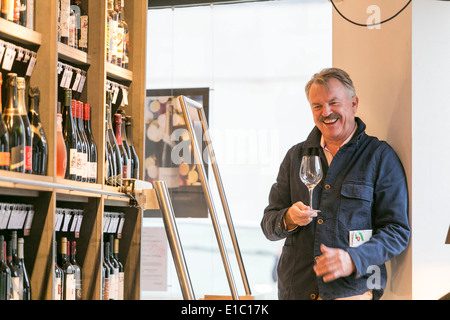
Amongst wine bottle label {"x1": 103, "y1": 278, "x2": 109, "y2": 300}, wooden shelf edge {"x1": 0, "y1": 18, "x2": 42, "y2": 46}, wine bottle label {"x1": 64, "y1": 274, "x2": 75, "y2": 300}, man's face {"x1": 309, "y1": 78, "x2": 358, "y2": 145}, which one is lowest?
wine bottle label {"x1": 103, "y1": 278, "x2": 109, "y2": 300}

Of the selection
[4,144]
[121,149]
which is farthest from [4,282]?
[121,149]

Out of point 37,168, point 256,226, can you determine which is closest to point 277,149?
point 256,226

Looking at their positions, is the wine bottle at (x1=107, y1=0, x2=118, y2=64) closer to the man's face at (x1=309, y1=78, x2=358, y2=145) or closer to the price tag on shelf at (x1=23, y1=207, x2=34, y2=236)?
the price tag on shelf at (x1=23, y1=207, x2=34, y2=236)

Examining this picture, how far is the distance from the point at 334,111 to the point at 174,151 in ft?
10.4

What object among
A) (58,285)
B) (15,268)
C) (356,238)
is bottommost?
(58,285)

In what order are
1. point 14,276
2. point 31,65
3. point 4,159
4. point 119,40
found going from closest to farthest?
point 4,159
point 14,276
point 31,65
point 119,40

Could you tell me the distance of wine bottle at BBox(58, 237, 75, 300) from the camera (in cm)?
298

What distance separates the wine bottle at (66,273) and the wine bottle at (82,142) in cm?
33

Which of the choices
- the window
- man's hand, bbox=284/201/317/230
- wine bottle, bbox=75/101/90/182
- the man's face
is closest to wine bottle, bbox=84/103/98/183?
wine bottle, bbox=75/101/90/182

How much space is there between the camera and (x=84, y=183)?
3.03 meters

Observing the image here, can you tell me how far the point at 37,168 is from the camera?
2.72 meters

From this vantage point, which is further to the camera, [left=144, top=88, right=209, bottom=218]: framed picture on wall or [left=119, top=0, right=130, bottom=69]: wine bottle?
[left=144, top=88, right=209, bottom=218]: framed picture on wall

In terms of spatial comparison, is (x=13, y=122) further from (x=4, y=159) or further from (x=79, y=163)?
(x=79, y=163)

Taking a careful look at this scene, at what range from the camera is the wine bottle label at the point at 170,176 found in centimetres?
586
